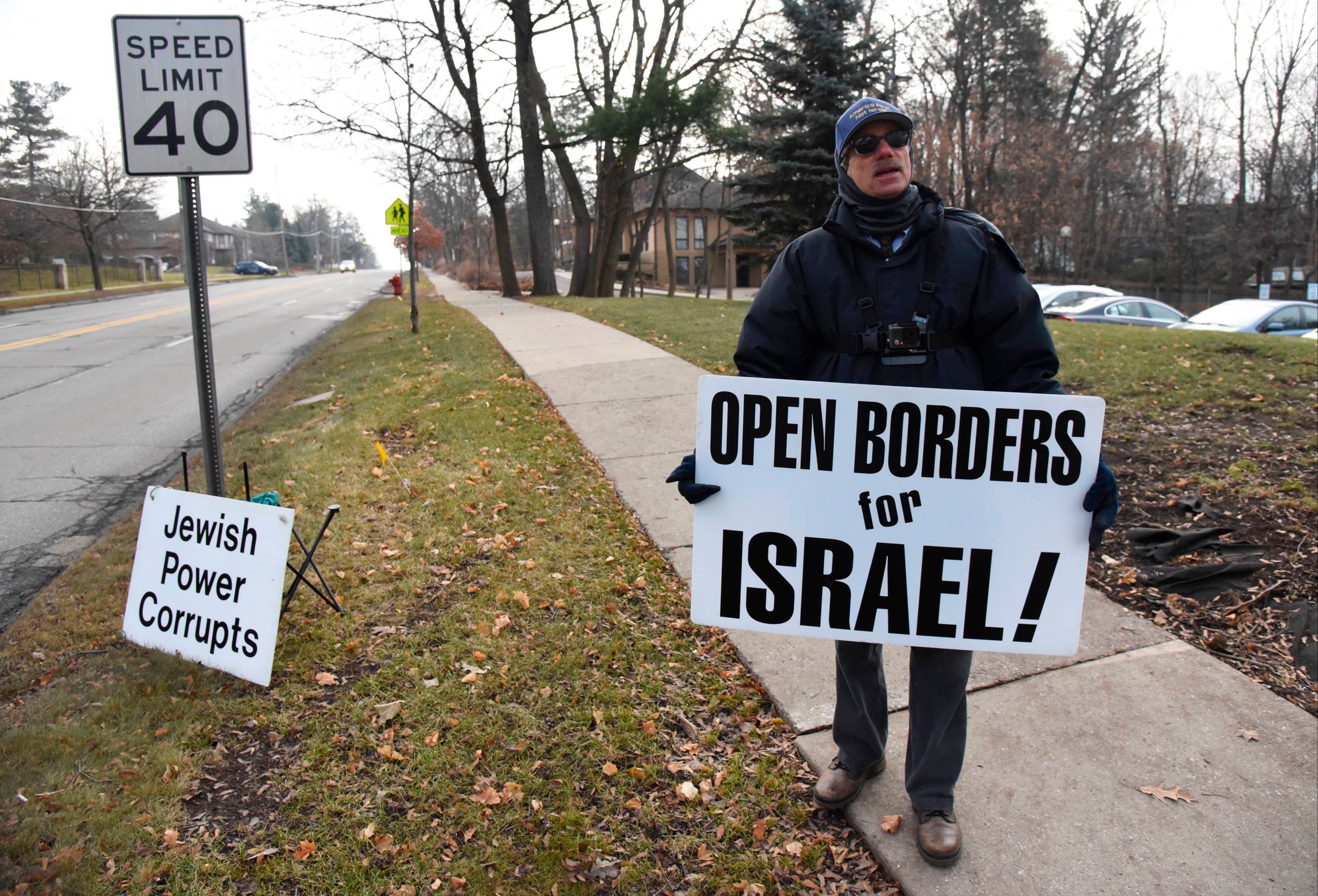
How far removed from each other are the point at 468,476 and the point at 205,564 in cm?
251

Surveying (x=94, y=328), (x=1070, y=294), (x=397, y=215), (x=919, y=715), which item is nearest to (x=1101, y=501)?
(x=919, y=715)

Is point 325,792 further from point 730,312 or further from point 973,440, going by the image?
point 730,312

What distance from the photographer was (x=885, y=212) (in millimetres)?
2420

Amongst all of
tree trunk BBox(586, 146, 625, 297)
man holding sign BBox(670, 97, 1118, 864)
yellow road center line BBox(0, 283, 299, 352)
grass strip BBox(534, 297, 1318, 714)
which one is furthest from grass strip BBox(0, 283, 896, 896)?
tree trunk BBox(586, 146, 625, 297)

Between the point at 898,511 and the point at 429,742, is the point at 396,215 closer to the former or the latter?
the point at 429,742

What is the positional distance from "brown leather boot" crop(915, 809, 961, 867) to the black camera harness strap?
1.35 m

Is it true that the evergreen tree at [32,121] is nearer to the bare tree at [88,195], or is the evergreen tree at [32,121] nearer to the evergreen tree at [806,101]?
the bare tree at [88,195]

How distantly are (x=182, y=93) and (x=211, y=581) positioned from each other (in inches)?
83.4

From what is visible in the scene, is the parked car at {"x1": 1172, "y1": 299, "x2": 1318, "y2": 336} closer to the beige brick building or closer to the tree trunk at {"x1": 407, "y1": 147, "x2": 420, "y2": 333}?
the tree trunk at {"x1": 407, "y1": 147, "x2": 420, "y2": 333}

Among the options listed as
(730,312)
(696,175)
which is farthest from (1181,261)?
(730,312)

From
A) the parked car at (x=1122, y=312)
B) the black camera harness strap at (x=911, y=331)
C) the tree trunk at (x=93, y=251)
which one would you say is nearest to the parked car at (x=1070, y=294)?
the parked car at (x=1122, y=312)

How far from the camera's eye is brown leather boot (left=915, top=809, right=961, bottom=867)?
256cm

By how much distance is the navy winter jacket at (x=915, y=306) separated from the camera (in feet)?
7.92

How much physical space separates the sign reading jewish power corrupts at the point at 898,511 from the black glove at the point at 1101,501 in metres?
0.02
